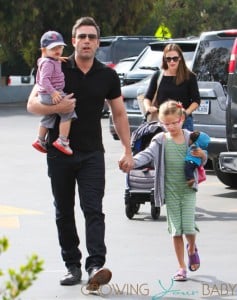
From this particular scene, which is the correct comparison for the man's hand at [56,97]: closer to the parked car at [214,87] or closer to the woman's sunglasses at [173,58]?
the woman's sunglasses at [173,58]

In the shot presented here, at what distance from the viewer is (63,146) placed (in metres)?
7.63

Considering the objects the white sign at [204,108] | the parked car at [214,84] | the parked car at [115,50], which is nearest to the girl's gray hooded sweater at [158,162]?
the parked car at [214,84]

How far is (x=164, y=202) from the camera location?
8.01 m

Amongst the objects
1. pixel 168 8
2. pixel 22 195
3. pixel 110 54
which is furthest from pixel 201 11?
pixel 22 195

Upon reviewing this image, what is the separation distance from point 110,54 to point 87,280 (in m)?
24.1

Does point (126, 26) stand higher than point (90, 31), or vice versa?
point (90, 31)

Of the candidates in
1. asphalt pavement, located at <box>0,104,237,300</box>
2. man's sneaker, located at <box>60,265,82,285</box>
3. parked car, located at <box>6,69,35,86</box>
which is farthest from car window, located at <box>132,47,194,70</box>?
parked car, located at <box>6,69,35,86</box>

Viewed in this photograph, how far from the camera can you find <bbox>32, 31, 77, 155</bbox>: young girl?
7.66 meters

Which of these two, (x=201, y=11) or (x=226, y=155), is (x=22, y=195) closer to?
(x=226, y=155)

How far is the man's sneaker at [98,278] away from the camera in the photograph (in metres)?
7.48

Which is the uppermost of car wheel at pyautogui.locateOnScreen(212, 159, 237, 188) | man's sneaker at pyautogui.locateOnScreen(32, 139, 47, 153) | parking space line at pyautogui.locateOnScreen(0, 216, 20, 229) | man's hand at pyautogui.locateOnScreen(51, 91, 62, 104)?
man's hand at pyautogui.locateOnScreen(51, 91, 62, 104)

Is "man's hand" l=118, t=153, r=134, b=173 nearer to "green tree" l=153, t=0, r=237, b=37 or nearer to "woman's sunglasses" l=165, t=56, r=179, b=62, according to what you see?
"woman's sunglasses" l=165, t=56, r=179, b=62

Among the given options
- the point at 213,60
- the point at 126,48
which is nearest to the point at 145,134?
the point at 213,60

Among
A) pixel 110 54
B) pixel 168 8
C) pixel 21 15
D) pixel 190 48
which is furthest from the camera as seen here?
pixel 168 8
